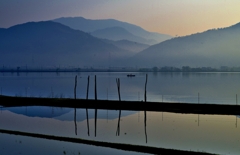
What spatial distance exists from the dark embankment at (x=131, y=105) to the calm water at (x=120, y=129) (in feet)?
1.68

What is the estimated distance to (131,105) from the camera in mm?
32000

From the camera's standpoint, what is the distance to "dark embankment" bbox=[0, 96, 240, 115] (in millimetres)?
28062

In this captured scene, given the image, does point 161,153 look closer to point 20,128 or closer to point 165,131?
point 165,131

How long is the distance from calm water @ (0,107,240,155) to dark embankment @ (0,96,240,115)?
512mm

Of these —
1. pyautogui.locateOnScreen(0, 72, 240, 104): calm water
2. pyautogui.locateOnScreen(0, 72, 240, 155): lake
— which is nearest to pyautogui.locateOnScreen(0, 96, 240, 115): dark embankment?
pyautogui.locateOnScreen(0, 72, 240, 155): lake

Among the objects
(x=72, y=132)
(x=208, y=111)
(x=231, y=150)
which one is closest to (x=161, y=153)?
(x=231, y=150)

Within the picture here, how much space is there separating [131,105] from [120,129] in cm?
874

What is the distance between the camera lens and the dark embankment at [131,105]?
28.1 m

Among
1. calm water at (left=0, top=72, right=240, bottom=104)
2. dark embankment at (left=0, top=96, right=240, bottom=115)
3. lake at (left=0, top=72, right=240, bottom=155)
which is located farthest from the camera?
calm water at (left=0, top=72, right=240, bottom=104)

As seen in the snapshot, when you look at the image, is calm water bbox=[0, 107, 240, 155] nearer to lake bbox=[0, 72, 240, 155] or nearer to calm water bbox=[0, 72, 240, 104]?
lake bbox=[0, 72, 240, 155]

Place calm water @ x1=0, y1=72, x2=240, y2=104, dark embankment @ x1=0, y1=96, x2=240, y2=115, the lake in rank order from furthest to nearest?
calm water @ x1=0, y1=72, x2=240, y2=104, dark embankment @ x1=0, y1=96, x2=240, y2=115, the lake

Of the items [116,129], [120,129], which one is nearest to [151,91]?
[120,129]

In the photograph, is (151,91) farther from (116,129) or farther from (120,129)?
(116,129)

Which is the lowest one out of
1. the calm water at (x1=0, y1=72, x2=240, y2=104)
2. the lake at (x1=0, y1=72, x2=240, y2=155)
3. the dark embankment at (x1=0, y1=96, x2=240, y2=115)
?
the calm water at (x1=0, y1=72, x2=240, y2=104)
